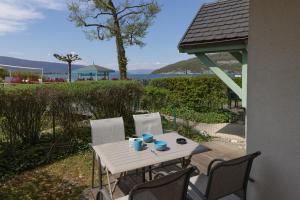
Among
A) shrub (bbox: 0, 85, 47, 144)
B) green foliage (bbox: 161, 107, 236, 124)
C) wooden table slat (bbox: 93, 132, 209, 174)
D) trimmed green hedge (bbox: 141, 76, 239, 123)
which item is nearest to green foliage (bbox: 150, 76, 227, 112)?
trimmed green hedge (bbox: 141, 76, 239, 123)

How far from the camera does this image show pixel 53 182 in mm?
4496

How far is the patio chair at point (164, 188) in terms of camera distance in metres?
1.92

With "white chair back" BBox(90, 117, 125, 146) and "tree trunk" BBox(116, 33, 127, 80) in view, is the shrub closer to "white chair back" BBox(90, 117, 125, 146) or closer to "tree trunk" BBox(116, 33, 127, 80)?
A: "white chair back" BBox(90, 117, 125, 146)

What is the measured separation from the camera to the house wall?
210 cm

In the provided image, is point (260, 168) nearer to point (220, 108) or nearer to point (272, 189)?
point (272, 189)

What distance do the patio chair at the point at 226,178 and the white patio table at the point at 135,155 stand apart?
597mm

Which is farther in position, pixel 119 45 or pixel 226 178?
pixel 119 45

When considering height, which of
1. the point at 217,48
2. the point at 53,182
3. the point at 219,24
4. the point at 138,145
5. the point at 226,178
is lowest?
the point at 53,182

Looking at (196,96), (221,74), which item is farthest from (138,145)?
(196,96)

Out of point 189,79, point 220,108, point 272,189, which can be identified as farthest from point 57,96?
point 220,108

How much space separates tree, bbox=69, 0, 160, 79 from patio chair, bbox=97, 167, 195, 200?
45.0 feet

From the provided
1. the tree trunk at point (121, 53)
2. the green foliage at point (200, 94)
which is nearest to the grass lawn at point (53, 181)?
the green foliage at point (200, 94)

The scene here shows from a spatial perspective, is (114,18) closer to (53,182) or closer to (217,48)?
(217,48)

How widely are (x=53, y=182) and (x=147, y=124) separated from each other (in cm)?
199
